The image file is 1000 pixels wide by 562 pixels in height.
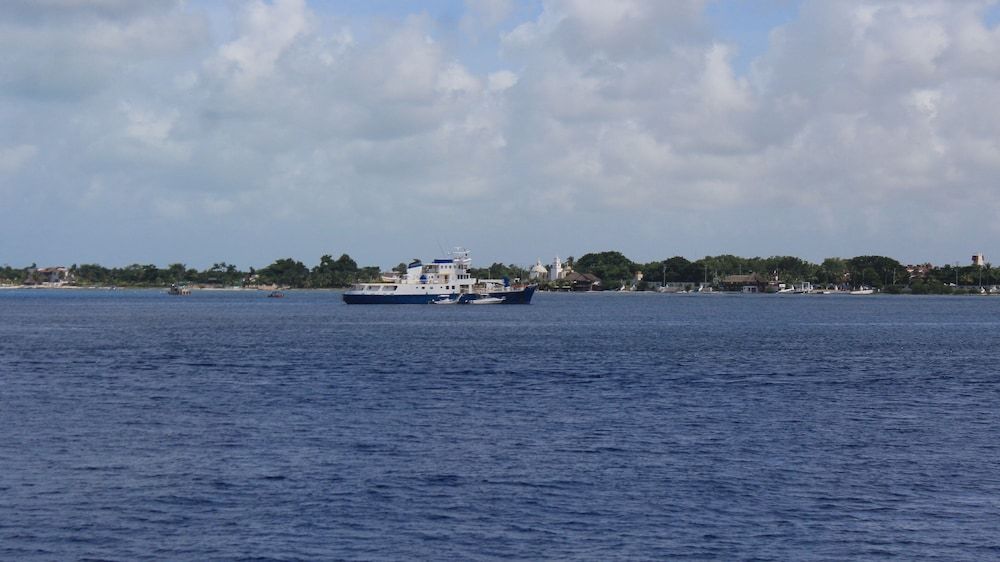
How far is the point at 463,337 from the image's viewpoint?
397 feet

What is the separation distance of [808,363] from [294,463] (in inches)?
2212

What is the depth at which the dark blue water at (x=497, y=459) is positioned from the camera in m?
29.8

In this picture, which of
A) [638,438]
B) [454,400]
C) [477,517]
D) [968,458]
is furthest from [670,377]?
[477,517]

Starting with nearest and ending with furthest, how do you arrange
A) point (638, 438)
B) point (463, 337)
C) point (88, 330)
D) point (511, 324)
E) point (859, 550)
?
point (859, 550) < point (638, 438) < point (463, 337) < point (88, 330) < point (511, 324)

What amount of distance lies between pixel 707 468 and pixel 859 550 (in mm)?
10280

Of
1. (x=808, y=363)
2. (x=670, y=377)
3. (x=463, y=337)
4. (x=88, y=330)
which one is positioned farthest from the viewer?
(x=88, y=330)

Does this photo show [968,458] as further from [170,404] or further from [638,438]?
[170,404]

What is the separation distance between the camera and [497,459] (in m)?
40.6

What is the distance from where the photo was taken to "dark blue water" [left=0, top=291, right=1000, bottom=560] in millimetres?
29844

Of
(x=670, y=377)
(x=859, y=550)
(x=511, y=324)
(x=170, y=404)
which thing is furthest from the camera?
(x=511, y=324)

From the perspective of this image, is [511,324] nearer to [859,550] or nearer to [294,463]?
[294,463]

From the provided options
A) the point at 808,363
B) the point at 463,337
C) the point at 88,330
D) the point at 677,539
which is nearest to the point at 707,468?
the point at 677,539

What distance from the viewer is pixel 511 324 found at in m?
156

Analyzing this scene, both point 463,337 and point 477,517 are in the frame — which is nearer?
point 477,517
